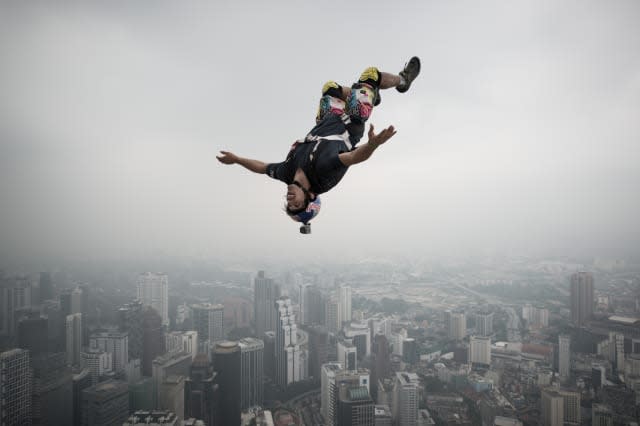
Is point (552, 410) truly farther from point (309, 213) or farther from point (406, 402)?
point (309, 213)

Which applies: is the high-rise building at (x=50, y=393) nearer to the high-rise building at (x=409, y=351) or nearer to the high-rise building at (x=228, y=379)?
the high-rise building at (x=228, y=379)

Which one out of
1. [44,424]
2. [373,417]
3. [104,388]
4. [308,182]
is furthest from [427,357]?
[308,182]

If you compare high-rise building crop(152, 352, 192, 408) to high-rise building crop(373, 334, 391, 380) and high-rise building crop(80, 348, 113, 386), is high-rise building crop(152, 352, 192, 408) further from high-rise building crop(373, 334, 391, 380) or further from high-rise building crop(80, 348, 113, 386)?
high-rise building crop(373, 334, 391, 380)

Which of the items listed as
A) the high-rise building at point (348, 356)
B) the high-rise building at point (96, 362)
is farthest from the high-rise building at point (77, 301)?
the high-rise building at point (348, 356)

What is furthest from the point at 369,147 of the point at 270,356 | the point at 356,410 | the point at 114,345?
the point at 270,356

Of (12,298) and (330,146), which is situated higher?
(330,146)

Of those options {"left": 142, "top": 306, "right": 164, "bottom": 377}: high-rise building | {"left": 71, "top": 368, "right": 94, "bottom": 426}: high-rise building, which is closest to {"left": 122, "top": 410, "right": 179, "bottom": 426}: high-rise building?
{"left": 71, "top": 368, "right": 94, "bottom": 426}: high-rise building
